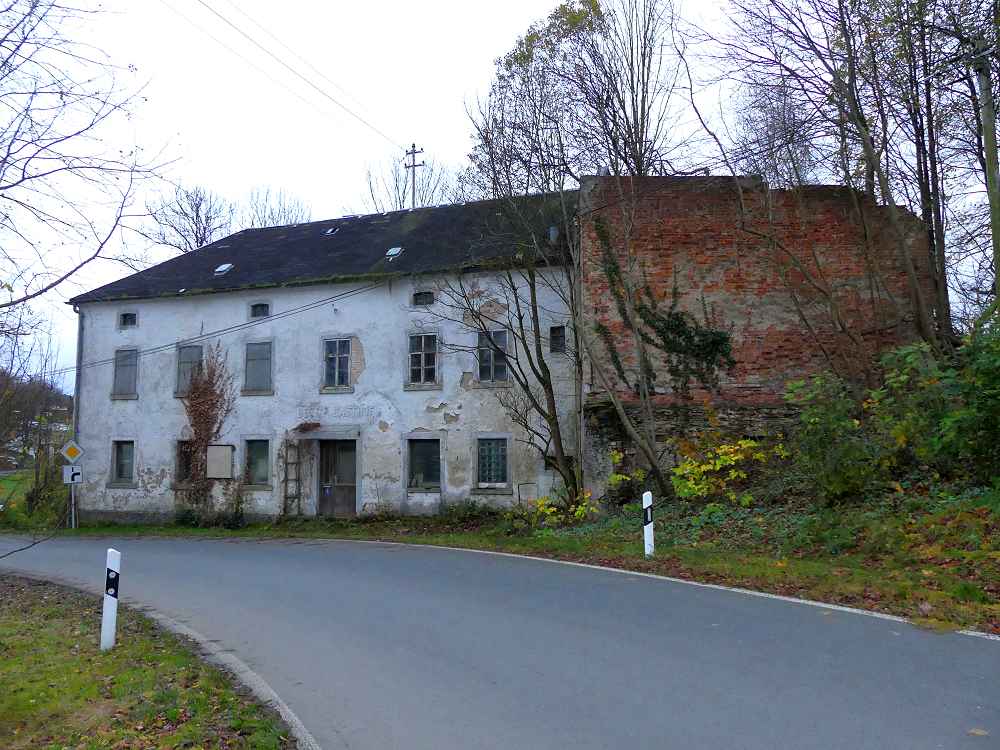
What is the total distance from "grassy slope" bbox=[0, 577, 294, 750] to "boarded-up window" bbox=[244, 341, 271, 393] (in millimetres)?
15551

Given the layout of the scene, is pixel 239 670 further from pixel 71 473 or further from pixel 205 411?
pixel 205 411

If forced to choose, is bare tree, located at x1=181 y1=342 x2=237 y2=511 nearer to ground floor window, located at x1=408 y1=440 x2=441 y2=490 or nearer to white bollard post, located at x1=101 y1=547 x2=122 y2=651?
ground floor window, located at x1=408 y1=440 x2=441 y2=490

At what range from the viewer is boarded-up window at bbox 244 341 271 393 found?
2423 centimetres

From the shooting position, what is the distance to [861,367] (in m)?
16.9

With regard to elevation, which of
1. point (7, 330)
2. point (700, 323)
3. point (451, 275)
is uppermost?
point (451, 275)

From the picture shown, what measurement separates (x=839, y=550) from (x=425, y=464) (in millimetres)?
13272

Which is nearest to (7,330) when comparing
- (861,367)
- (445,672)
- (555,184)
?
(445,672)

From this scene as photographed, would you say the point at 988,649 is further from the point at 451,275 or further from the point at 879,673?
the point at 451,275

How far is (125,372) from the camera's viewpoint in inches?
1023

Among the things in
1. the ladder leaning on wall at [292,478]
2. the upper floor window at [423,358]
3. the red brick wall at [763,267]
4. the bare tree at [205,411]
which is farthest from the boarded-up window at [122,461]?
the red brick wall at [763,267]

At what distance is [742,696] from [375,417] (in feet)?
59.6

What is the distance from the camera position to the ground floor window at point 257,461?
24031 millimetres

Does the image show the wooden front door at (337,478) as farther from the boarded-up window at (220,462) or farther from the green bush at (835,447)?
the green bush at (835,447)

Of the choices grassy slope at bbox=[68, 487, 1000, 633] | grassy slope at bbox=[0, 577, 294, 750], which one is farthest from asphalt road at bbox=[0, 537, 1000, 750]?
grassy slope at bbox=[68, 487, 1000, 633]
